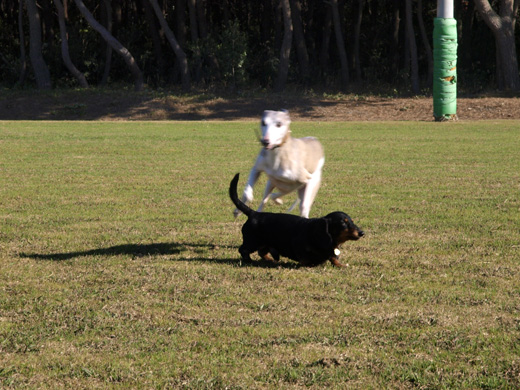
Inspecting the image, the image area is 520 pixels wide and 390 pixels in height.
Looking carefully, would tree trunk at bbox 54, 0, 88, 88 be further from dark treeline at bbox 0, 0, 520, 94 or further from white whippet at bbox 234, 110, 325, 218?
white whippet at bbox 234, 110, 325, 218

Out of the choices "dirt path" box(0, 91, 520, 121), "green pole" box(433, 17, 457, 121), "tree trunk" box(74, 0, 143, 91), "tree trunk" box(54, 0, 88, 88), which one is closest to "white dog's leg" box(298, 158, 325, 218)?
"green pole" box(433, 17, 457, 121)

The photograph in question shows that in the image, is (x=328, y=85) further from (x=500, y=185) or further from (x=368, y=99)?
(x=500, y=185)

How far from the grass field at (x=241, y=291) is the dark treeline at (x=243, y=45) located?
1021 inches

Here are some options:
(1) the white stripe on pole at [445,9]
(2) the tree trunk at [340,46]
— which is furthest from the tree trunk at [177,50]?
(1) the white stripe on pole at [445,9]

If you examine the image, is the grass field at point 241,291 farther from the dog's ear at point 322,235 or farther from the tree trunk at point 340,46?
the tree trunk at point 340,46

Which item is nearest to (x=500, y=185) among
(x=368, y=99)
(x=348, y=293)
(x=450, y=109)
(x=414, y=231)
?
(x=414, y=231)

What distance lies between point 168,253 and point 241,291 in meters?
1.76

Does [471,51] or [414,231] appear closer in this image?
[414,231]

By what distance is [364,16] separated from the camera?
5212cm

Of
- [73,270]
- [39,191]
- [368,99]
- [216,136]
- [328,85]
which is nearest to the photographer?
[73,270]

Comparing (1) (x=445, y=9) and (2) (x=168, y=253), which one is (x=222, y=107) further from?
(2) (x=168, y=253)

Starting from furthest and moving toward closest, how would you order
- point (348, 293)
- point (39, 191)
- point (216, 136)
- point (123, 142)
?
point (216, 136)
point (123, 142)
point (39, 191)
point (348, 293)

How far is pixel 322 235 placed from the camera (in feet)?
23.2

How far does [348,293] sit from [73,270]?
256cm
